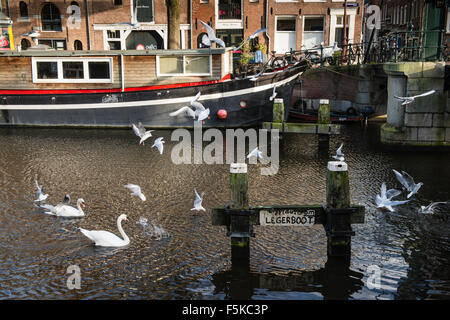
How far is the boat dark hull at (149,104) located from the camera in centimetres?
1994

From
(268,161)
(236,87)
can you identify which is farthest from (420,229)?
(236,87)

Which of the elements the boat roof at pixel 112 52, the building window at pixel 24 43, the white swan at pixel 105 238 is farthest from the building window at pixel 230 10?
the white swan at pixel 105 238

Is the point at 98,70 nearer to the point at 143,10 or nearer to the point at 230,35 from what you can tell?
the point at 143,10

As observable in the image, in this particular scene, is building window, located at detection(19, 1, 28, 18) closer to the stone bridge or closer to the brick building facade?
the brick building facade

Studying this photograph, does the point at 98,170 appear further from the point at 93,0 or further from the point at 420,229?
the point at 93,0

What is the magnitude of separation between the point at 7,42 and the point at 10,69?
2.61 metres

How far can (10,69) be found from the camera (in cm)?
2091

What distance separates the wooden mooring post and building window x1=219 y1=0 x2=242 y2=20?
25.2 metres

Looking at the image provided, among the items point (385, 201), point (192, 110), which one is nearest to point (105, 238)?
point (385, 201)

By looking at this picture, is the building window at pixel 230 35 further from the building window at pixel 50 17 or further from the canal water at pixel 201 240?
the canal water at pixel 201 240

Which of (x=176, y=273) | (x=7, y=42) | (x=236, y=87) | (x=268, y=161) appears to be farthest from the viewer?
(x=7, y=42)

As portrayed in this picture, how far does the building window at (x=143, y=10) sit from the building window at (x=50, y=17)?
4.77m

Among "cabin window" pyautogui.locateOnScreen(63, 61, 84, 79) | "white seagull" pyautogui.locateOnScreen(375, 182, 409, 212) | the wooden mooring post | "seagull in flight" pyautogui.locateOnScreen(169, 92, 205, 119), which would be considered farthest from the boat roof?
the wooden mooring post

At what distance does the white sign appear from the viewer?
326 inches
